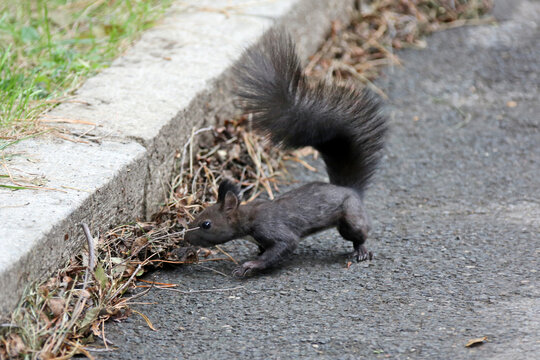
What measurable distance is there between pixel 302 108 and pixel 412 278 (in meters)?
1.00

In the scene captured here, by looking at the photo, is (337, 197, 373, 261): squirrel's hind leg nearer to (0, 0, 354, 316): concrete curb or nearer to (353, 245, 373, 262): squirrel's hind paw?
(353, 245, 373, 262): squirrel's hind paw

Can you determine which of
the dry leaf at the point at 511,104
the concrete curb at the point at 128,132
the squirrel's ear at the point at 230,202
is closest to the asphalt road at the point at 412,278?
the dry leaf at the point at 511,104

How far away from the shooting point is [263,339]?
297 cm

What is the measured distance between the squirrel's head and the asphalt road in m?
0.16

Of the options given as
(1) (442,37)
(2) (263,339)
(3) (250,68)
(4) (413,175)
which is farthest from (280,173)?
(1) (442,37)

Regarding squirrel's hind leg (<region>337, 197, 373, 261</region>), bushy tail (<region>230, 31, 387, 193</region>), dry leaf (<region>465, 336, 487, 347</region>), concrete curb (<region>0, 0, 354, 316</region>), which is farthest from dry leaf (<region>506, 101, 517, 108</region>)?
dry leaf (<region>465, 336, 487, 347</region>)

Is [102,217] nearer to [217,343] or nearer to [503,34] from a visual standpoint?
[217,343]

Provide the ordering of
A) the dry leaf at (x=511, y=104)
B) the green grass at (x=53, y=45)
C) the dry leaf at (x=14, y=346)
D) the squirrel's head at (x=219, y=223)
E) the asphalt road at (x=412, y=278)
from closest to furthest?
the dry leaf at (x=14, y=346), the asphalt road at (x=412, y=278), the squirrel's head at (x=219, y=223), the green grass at (x=53, y=45), the dry leaf at (x=511, y=104)

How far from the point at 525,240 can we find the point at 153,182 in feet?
6.44

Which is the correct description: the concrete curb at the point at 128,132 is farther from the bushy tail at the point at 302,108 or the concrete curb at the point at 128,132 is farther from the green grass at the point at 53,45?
the bushy tail at the point at 302,108

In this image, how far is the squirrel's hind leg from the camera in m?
3.70

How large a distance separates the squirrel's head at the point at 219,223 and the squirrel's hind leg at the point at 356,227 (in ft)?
1.80

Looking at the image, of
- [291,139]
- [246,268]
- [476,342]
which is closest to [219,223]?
[246,268]

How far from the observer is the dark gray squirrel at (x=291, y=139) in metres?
3.66
